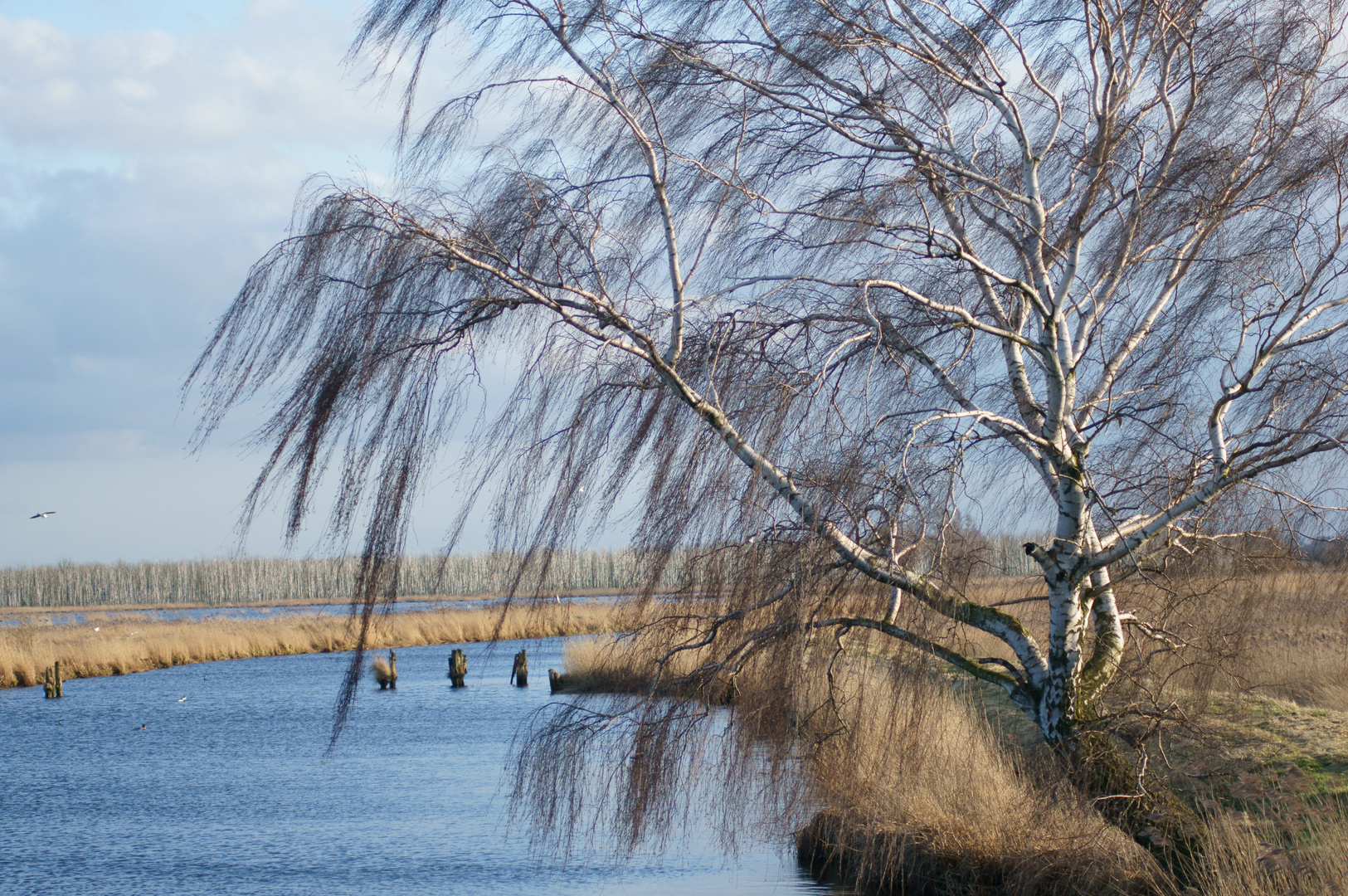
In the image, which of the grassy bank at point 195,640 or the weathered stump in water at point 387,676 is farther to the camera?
the grassy bank at point 195,640

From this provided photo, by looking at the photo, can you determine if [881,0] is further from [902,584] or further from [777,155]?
[902,584]

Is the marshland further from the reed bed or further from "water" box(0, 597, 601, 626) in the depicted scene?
the reed bed

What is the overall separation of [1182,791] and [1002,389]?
3.85 meters

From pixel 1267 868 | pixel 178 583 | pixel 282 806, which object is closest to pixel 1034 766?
pixel 1267 868

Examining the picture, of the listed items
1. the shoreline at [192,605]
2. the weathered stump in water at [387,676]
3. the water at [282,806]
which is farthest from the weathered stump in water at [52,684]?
the shoreline at [192,605]

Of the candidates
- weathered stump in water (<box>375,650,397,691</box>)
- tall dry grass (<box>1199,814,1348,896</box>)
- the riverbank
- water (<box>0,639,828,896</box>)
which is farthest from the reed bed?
tall dry grass (<box>1199,814,1348,896</box>)

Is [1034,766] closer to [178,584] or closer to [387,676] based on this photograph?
[387,676]

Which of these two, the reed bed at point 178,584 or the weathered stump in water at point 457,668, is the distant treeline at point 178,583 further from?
the weathered stump in water at point 457,668

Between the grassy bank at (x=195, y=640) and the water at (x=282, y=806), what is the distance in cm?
349

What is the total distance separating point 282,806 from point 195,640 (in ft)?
72.3

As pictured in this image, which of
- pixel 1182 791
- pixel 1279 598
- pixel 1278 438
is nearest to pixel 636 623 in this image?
pixel 1278 438

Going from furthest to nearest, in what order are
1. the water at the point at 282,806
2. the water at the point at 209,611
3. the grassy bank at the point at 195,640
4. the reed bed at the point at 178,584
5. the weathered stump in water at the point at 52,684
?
the reed bed at the point at 178,584
the water at the point at 209,611
the grassy bank at the point at 195,640
the weathered stump in water at the point at 52,684
the water at the point at 282,806

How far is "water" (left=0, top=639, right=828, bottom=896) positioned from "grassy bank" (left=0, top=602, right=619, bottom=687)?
3491 mm

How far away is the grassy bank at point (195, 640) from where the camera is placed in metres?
27.2
